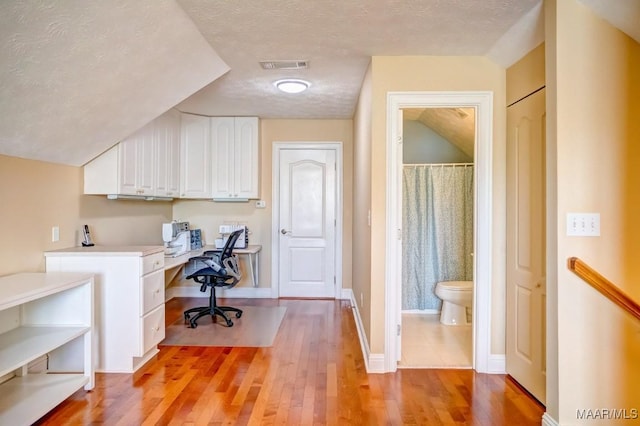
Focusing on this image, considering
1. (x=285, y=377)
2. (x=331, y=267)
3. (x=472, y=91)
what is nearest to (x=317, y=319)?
(x=331, y=267)

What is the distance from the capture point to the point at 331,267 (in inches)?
202

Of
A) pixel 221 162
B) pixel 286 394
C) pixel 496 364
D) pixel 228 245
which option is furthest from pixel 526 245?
pixel 221 162

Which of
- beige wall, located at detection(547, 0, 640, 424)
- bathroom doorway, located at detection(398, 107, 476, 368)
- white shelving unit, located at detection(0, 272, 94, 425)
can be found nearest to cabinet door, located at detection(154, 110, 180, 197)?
white shelving unit, located at detection(0, 272, 94, 425)

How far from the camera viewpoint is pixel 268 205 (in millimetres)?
5105

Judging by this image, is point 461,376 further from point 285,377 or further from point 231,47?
point 231,47

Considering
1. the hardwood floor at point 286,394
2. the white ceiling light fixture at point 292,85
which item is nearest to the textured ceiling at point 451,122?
the white ceiling light fixture at point 292,85

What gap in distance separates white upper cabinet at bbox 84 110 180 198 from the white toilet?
125 inches

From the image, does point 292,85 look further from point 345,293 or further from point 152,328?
point 345,293

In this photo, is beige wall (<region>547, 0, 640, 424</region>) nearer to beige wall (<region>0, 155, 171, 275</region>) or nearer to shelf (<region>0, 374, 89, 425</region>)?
shelf (<region>0, 374, 89, 425</region>)

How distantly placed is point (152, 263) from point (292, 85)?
76.5 inches

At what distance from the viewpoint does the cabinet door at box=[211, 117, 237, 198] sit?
479 centimetres

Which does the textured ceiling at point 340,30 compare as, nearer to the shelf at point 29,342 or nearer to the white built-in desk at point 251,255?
the white built-in desk at point 251,255

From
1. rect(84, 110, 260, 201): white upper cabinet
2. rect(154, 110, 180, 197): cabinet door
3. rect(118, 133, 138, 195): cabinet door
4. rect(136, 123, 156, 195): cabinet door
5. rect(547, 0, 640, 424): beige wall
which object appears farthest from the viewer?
rect(84, 110, 260, 201): white upper cabinet

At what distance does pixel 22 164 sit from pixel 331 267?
11.5 feet
